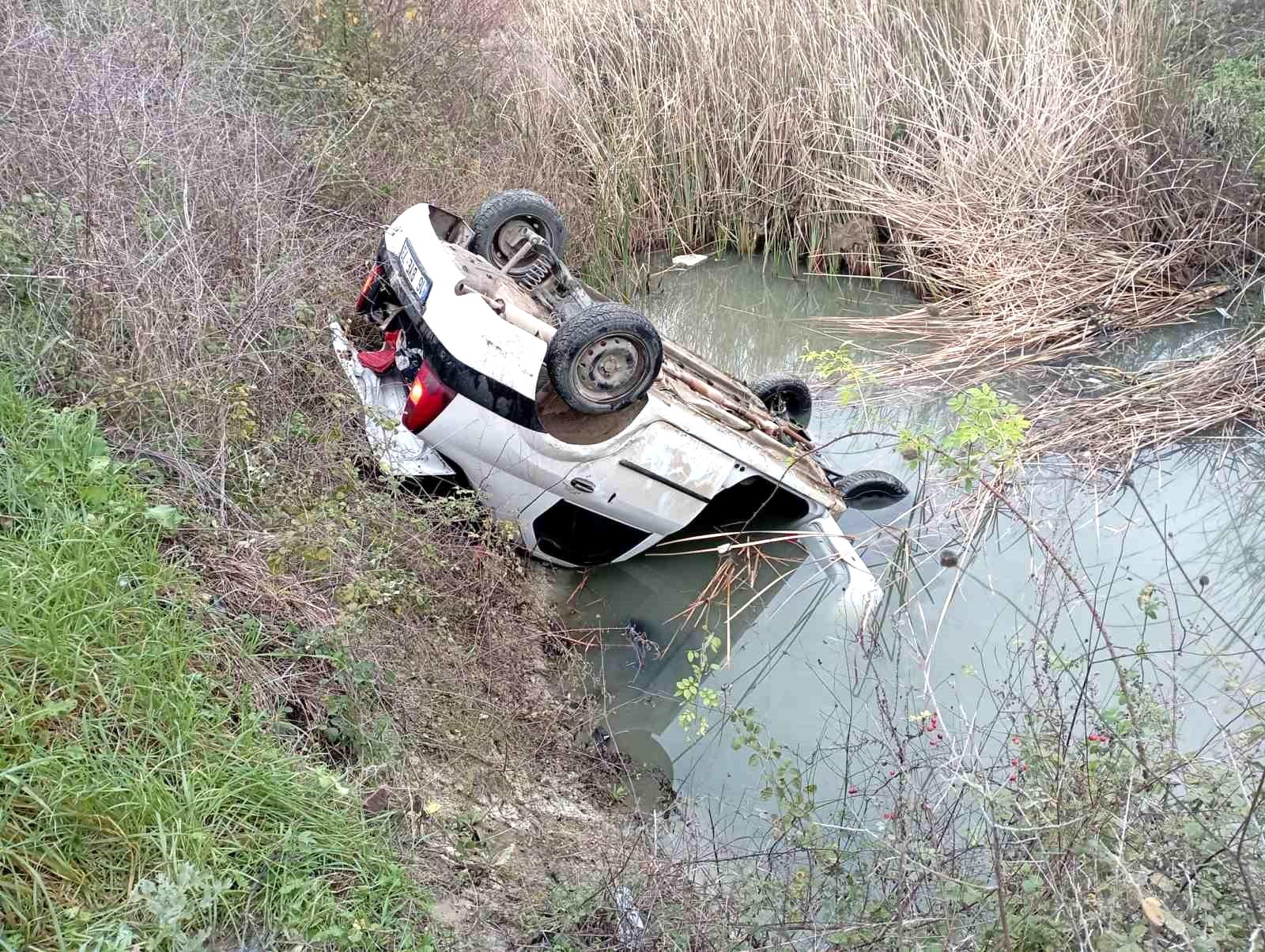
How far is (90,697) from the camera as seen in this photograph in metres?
2.45

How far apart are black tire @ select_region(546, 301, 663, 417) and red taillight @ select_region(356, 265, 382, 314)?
1084mm

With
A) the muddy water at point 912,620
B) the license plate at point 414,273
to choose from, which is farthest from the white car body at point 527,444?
the muddy water at point 912,620

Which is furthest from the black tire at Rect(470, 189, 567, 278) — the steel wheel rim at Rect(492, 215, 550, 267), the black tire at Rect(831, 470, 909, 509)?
the black tire at Rect(831, 470, 909, 509)

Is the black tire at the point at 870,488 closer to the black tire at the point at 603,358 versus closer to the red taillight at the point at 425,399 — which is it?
the black tire at the point at 603,358

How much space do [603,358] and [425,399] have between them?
0.75 meters

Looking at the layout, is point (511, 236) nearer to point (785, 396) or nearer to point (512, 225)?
point (512, 225)

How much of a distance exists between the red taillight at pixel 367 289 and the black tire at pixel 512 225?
0.64m

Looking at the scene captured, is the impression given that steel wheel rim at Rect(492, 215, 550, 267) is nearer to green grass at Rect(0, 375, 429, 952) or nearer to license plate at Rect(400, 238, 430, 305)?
license plate at Rect(400, 238, 430, 305)

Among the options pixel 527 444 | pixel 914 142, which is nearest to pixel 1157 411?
pixel 914 142

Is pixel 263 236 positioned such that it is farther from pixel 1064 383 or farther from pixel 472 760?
pixel 1064 383

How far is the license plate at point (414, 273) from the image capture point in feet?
13.3

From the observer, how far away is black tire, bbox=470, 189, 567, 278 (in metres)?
4.88

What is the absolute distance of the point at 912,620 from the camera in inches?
183

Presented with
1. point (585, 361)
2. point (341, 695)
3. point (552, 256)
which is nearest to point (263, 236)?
point (552, 256)
